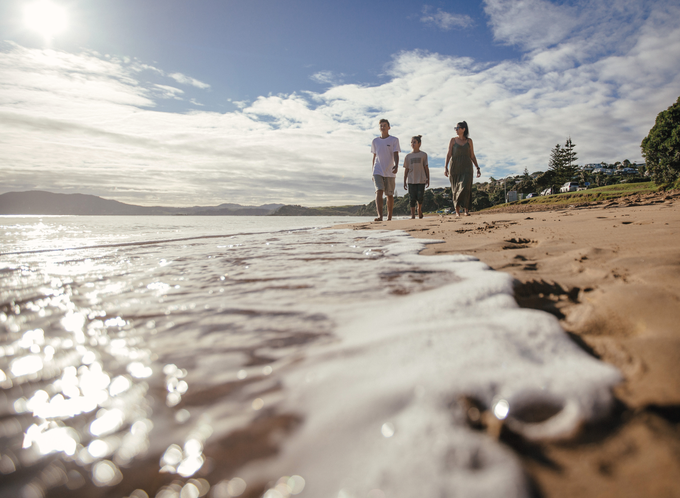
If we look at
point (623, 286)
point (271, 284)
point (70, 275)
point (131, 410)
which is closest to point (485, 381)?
point (131, 410)

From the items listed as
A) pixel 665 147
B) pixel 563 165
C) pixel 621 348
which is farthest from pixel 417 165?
pixel 563 165

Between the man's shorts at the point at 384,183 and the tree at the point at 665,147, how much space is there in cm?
2369

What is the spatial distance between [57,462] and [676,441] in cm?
124

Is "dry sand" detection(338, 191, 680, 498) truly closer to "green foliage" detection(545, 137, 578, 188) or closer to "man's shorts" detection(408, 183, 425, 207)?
"man's shorts" detection(408, 183, 425, 207)

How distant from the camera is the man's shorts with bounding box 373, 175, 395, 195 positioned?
8336mm

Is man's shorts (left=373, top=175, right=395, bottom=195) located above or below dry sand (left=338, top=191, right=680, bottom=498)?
above

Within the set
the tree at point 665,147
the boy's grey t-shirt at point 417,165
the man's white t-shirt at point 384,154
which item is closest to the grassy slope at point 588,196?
the tree at point 665,147

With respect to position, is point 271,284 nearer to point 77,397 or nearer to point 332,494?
point 77,397

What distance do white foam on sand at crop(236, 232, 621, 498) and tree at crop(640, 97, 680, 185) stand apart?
29.2 m

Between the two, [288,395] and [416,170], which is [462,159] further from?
[288,395]

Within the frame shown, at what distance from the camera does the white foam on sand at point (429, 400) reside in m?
0.62

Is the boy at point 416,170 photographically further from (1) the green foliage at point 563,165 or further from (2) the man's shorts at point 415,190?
(1) the green foliage at point 563,165

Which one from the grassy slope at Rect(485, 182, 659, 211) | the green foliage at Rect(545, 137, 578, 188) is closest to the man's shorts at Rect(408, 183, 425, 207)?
the grassy slope at Rect(485, 182, 659, 211)

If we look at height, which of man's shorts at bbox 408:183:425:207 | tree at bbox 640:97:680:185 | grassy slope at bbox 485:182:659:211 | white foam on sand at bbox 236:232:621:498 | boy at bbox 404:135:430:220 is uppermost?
tree at bbox 640:97:680:185
